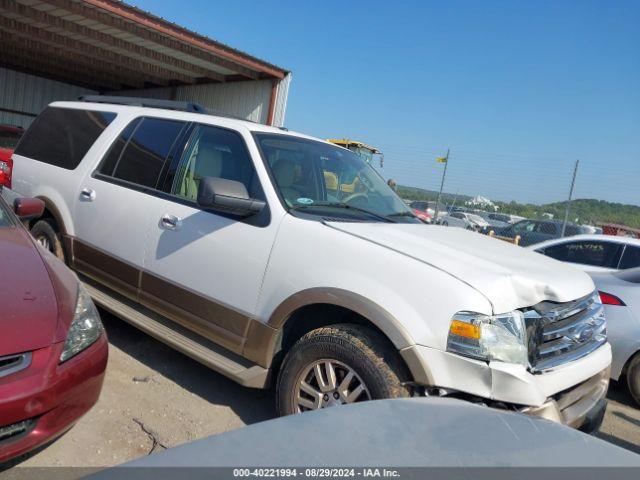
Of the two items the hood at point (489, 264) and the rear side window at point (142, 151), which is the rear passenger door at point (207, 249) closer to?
the rear side window at point (142, 151)

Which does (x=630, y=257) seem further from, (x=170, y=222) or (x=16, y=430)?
(x=16, y=430)

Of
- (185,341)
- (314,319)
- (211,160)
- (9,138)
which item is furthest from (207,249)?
(9,138)

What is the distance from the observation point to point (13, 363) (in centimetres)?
220

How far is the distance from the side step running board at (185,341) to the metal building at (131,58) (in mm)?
8170

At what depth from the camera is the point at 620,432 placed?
12.7 feet

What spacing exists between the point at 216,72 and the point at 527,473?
14.8 metres

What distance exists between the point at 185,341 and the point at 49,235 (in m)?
2.12

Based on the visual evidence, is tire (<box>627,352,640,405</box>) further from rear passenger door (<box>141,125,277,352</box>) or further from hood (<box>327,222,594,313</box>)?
rear passenger door (<box>141,125,277,352</box>)

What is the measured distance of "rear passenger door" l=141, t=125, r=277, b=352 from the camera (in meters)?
3.12

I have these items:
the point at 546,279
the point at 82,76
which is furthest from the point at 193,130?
the point at 82,76

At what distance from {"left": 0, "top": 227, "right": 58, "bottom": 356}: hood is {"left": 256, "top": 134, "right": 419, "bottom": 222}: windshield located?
4.81 feet

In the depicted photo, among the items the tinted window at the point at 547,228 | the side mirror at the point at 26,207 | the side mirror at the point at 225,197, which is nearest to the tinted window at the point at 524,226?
the tinted window at the point at 547,228

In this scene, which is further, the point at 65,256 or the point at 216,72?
the point at 216,72

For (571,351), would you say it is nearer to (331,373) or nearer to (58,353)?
(331,373)
